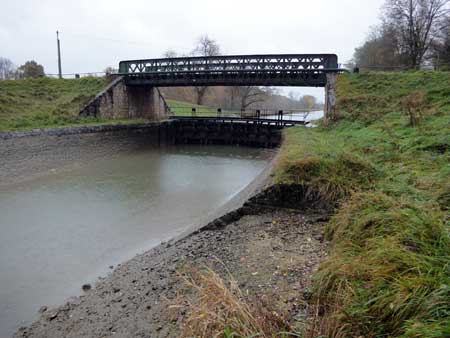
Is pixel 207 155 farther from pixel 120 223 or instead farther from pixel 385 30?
pixel 385 30

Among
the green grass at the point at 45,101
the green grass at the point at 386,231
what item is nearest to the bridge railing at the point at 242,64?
the green grass at the point at 45,101

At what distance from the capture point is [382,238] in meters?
3.11

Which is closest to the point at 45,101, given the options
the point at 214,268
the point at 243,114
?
the point at 243,114

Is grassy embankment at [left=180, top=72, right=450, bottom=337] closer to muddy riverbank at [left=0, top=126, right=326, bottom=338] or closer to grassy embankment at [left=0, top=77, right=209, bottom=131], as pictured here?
muddy riverbank at [left=0, top=126, right=326, bottom=338]

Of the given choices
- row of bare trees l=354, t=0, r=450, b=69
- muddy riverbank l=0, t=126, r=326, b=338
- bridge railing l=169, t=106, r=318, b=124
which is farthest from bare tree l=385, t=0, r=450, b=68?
muddy riverbank l=0, t=126, r=326, b=338

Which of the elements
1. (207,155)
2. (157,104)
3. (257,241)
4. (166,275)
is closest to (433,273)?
(257,241)

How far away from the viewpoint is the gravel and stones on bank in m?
3.46

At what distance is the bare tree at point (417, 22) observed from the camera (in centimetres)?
2678

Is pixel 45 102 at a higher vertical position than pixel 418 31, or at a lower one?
lower

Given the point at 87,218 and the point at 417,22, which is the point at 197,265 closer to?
the point at 87,218

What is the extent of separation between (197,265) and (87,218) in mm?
5274

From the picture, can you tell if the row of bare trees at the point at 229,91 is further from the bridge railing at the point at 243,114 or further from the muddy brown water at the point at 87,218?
the muddy brown water at the point at 87,218

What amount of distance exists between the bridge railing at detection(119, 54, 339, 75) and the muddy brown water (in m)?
7.94

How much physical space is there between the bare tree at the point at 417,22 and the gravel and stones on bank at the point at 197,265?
28.3 metres
